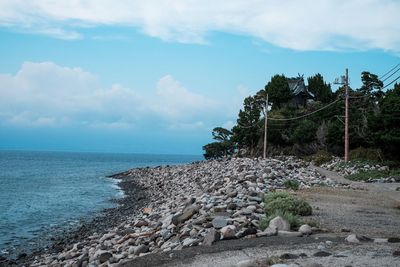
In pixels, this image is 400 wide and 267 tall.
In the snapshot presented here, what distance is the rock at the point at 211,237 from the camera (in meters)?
8.77

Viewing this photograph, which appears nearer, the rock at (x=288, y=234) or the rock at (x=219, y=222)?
the rock at (x=288, y=234)

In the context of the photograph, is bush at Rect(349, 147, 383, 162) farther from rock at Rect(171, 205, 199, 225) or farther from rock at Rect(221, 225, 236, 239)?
rock at Rect(221, 225, 236, 239)

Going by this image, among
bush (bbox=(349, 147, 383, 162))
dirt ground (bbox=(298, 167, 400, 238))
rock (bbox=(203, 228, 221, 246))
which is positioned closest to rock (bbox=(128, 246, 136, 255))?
rock (bbox=(203, 228, 221, 246))

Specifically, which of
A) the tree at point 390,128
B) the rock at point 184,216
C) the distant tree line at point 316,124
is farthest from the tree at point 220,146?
the rock at point 184,216

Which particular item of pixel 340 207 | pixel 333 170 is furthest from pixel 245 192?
pixel 333 170

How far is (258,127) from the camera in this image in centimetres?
5338

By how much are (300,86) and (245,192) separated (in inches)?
1944

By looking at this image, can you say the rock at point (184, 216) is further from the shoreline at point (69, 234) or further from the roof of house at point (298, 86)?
the roof of house at point (298, 86)

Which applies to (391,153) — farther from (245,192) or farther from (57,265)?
(57,265)

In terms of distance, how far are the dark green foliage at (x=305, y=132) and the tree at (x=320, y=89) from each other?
621 inches

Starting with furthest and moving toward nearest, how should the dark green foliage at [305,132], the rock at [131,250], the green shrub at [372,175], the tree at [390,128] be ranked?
the dark green foliage at [305,132] → the tree at [390,128] → the green shrub at [372,175] → the rock at [131,250]

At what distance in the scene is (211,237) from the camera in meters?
8.90

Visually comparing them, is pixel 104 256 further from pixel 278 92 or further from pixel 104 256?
pixel 278 92

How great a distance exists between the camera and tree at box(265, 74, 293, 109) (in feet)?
190
